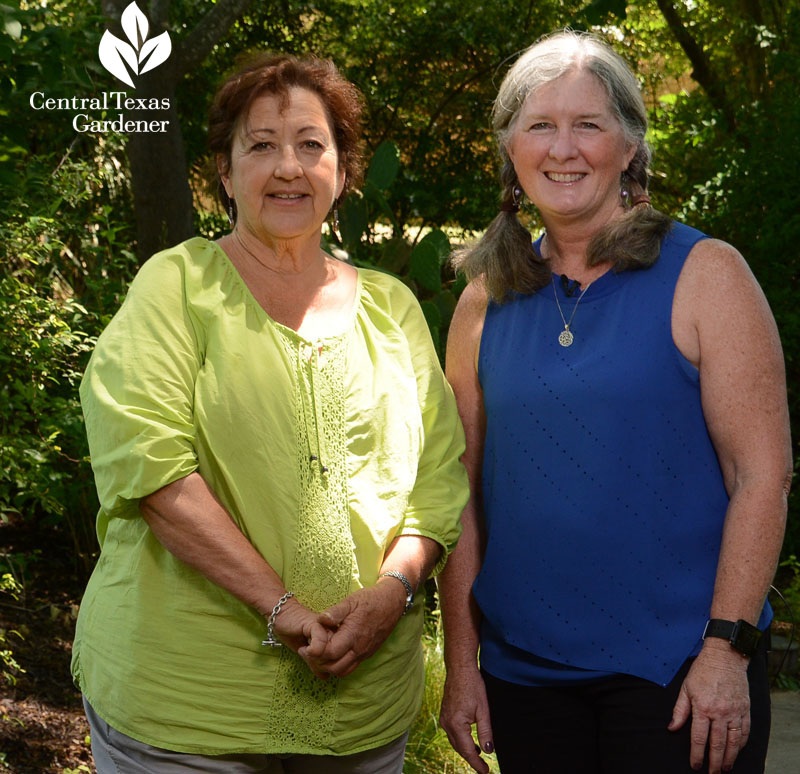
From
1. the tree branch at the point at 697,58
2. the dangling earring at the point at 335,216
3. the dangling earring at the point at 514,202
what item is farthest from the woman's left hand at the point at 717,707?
the tree branch at the point at 697,58

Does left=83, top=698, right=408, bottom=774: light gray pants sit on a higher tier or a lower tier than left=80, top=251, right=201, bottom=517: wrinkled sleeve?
lower

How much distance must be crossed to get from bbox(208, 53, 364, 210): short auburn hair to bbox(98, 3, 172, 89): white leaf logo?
246cm

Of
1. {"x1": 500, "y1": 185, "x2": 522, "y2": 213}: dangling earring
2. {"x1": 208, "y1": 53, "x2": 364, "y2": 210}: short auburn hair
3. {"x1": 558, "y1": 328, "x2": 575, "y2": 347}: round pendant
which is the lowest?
{"x1": 558, "y1": 328, "x2": 575, "y2": 347}: round pendant

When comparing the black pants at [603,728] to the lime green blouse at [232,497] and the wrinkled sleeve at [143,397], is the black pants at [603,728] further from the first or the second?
the wrinkled sleeve at [143,397]

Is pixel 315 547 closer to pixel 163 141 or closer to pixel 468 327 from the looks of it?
pixel 468 327

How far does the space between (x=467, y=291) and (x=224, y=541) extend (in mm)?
933

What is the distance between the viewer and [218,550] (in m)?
1.96

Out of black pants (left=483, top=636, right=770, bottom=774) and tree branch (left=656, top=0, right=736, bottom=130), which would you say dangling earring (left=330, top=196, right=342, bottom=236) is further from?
tree branch (left=656, top=0, right=736, bottom=130)

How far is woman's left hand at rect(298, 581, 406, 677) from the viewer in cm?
200

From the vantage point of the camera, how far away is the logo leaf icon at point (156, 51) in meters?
4.57

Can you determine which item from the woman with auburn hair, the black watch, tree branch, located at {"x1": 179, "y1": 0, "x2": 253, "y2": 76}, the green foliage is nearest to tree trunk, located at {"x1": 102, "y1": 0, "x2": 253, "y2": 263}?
tree branch, located at {"x1": 179, "y1": 0, "x2": 253, "y2": 76}

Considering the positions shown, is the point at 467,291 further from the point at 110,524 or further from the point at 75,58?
the point at 75,58

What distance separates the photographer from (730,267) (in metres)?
2.07

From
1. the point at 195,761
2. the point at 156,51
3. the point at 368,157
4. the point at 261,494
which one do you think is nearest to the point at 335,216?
the point at 261,494
